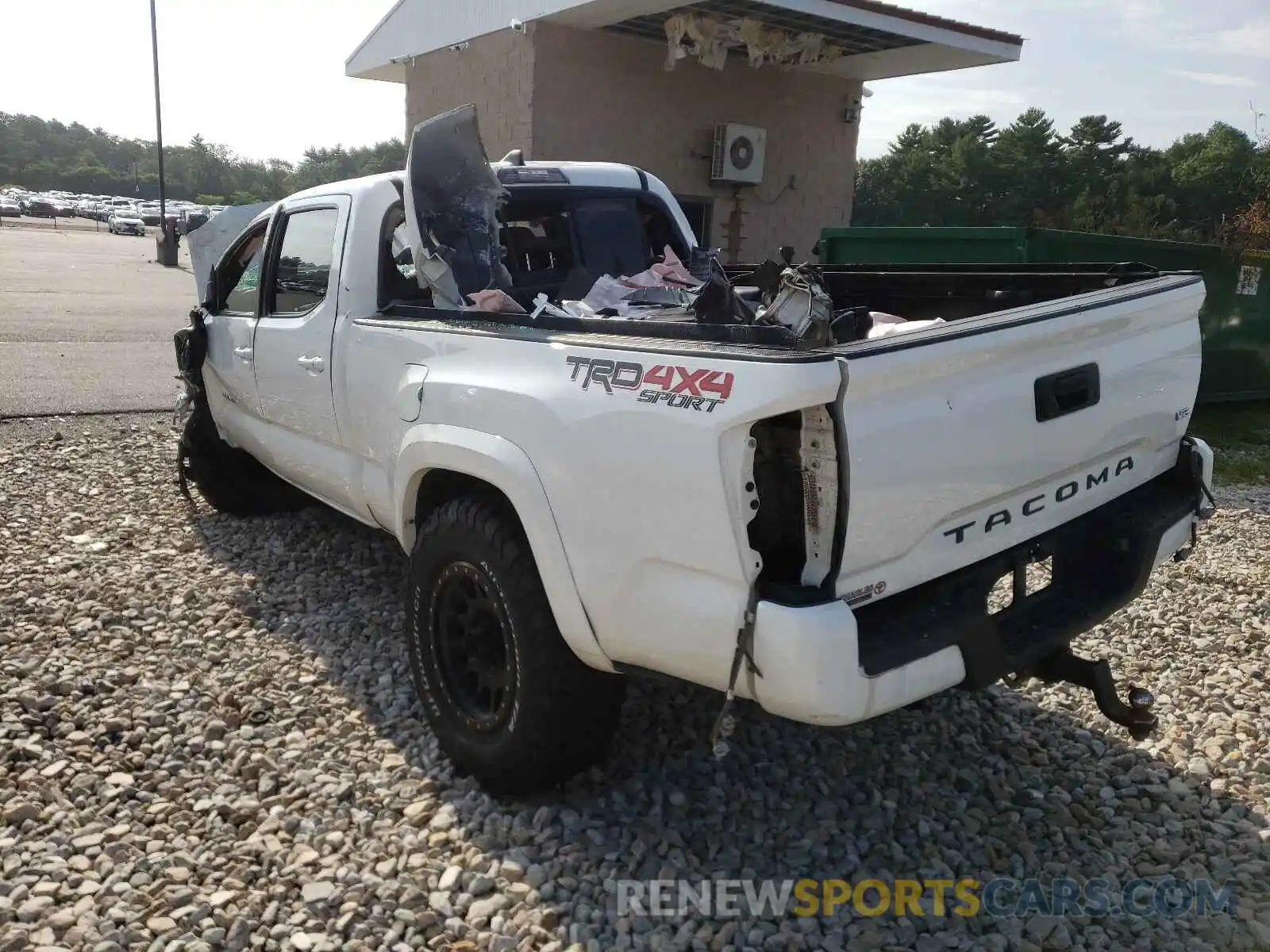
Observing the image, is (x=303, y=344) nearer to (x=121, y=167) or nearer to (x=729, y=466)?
(x=729, y=466)

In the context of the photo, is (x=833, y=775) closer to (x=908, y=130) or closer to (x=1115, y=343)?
(x=1115, y=343)

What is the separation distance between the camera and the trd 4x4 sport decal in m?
2.26

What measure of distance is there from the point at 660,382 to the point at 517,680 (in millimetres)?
1024

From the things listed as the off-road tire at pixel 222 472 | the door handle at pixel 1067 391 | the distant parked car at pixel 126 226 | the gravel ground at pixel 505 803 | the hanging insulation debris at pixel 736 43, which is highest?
the hanging insulation debris at pixel 736 43

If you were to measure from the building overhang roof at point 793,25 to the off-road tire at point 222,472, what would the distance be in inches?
254

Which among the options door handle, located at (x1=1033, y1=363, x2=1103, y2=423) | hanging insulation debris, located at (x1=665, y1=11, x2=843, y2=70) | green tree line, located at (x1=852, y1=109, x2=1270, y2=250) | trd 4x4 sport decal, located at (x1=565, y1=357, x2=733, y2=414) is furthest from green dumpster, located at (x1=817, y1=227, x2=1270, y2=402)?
green tree line, located at (x1=852, y1=109, x2=1270, y2=250)

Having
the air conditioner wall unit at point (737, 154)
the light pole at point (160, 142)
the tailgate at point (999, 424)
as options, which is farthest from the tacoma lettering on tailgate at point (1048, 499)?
the light pole at point (160, 142)

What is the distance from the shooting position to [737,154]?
12305 millimetres

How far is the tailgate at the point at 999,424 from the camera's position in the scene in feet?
7.55

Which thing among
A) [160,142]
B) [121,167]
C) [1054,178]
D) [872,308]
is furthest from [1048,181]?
[121,167]

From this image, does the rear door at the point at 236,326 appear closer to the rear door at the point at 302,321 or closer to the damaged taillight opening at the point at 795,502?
the rear door at the point at 302,321

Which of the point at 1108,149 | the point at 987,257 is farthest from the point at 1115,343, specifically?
the point at 1108,149

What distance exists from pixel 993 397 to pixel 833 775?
144 cm

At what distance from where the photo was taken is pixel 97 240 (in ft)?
138
